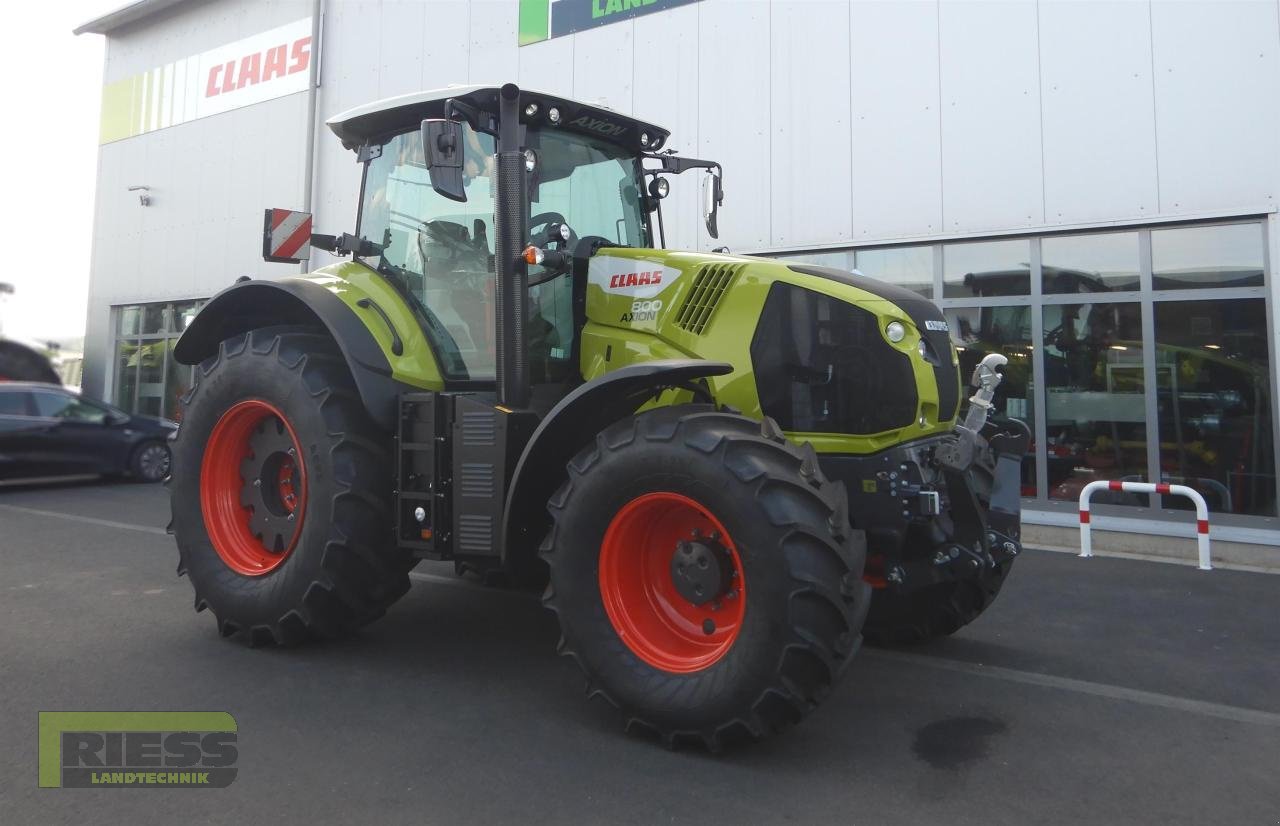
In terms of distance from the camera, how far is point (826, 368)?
3838mm

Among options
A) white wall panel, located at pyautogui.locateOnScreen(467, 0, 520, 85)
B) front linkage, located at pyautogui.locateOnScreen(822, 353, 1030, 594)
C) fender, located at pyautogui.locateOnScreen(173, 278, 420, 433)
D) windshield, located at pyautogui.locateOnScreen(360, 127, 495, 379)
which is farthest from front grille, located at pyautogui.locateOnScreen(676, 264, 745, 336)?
white wall panel, located at pyautogui.locateOnScreen(467, 0, 520, 85)

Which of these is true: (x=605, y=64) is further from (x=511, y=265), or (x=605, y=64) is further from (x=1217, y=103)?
(x=511, y=265)

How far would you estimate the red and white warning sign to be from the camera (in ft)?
17.6

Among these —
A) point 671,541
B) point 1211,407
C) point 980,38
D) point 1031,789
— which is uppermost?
point 980,38

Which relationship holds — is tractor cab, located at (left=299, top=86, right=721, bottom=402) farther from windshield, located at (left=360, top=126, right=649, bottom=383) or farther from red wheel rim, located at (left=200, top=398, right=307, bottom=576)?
red wheel rim, located at (left=200, top=398, right=307, bottom=576)

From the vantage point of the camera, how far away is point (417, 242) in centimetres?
481

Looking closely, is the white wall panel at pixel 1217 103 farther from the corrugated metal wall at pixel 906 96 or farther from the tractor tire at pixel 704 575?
the tractor tire at pixel 704 575

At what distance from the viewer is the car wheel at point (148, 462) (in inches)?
505

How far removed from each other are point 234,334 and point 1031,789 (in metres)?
4.84

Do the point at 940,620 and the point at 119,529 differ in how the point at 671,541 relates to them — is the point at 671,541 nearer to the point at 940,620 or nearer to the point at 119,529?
the point at 940,620

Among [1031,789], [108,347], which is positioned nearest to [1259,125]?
[1031,789]

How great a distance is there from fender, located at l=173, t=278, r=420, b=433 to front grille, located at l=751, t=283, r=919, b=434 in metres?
A: 1.87

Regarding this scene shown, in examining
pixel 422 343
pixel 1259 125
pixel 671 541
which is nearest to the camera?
pixel 671 541

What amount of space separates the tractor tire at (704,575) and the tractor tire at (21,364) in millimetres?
13802
